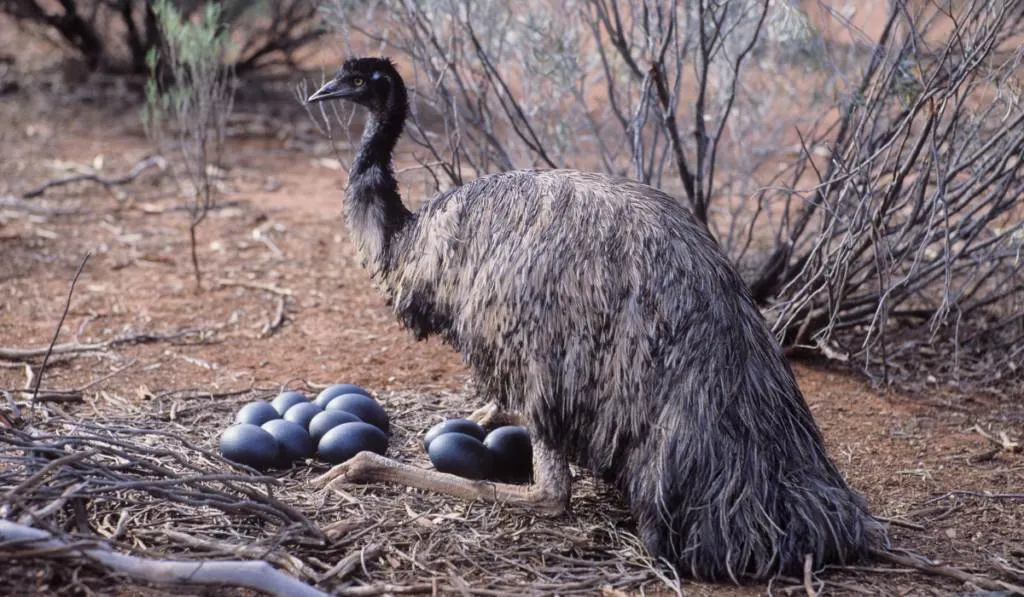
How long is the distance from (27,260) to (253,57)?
4.54m

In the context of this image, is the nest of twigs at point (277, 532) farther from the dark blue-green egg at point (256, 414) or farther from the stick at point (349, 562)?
the dark blue-green egg at point (256, 414)

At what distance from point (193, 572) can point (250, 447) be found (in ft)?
3.88

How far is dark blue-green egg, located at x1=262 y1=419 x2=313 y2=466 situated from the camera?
446cm

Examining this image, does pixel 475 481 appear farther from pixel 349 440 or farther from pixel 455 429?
pixel 349 440

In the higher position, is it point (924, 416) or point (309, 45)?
point (309, 45)

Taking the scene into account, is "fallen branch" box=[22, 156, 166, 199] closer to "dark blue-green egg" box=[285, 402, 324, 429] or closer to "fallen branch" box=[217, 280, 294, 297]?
"fallen branch" box=[217, 280, 294, 297]

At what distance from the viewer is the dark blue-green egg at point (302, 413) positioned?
470 centimetres

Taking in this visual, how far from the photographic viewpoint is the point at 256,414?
4711 mm

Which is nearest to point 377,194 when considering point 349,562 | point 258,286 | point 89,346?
point 349,562

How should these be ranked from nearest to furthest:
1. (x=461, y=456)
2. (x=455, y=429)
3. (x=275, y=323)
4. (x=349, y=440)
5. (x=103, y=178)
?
1. (x=461, y=456)
2. (x=349, y=440)
3. (x=455, y=429)
4. (x=275, y=323)
5. (x=103, y=178)

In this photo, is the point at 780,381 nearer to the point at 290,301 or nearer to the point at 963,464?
the point at 963,464

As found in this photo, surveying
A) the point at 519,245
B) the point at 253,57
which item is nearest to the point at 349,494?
the point at 519,245

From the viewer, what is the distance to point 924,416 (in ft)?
17.9

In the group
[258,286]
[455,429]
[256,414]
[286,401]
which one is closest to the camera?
[455,429]
